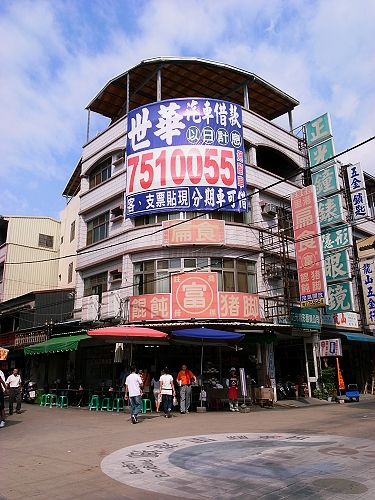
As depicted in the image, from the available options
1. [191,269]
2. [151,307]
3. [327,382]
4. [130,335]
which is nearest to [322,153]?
[191,269]

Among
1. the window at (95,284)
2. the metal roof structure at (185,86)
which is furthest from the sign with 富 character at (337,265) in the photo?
the window at (95,284)

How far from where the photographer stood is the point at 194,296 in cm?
1925

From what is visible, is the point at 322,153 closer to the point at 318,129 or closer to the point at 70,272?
the point at 318,129

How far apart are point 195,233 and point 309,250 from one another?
518 cm

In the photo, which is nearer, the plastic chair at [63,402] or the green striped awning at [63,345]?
the green striped awning at [63,345]

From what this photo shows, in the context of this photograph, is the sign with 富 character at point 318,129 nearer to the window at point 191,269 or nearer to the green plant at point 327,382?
the window at point 191,269

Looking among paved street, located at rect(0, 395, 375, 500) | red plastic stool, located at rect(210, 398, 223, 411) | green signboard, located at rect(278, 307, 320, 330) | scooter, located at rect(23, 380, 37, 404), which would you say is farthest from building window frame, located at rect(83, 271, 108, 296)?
paved street, located at rect(0, 395, 375, 500)

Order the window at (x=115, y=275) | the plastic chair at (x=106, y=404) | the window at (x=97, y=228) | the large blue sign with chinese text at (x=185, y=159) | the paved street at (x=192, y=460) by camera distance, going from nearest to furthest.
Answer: the paved street at (x=192, y=460) → the plastic chair at (x=106, y=404) → the large blue sign with chinese text at (x=185, y=159) → the window at (x=115, y=275) → the window at (x=97, y=228)

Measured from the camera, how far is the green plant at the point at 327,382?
2170 cm

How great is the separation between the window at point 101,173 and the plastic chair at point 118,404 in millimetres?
12318

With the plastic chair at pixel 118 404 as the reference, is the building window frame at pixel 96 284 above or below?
above

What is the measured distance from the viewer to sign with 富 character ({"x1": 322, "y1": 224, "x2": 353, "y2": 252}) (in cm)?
2350

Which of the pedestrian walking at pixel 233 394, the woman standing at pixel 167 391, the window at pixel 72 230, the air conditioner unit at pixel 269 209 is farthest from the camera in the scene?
the window at pixel 72 230

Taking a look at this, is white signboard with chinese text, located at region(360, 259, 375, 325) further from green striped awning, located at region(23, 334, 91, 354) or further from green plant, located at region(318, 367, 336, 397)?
green striped awning, located at region(23, 334, 91, 354)
